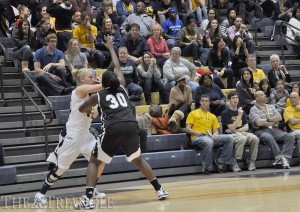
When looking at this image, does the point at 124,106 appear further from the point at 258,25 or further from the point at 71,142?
the point at 258,25

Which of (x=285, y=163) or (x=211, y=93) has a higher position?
(x=211, y=93)

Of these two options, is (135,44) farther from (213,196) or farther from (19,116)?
(213,196)

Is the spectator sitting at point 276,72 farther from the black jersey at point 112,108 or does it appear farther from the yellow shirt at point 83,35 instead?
the black jersey at point 112,108

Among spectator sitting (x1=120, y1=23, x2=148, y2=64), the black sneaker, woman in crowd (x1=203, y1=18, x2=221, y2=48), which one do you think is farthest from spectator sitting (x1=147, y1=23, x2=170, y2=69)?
the black sneaker

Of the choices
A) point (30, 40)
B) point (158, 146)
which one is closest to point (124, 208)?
point (158, 146)

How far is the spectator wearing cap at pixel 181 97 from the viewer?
51.1ft

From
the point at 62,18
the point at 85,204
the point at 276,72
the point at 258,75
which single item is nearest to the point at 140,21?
the point at 62,18

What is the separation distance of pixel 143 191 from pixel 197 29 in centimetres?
746

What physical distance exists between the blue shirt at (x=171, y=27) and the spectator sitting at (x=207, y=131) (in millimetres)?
4138

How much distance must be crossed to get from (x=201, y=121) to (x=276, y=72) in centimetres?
379

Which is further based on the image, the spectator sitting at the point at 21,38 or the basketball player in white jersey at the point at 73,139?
the spectator sitting at the point at 21,38

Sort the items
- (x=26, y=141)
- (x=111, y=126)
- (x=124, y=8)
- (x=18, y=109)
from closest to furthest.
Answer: (x=111, y=126) → (x=26, y=141) → (x=18, y=109) → (x=124, y=8)

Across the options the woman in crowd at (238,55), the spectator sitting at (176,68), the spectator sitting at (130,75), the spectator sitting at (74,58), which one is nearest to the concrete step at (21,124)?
the spectator sitting at (74,58)

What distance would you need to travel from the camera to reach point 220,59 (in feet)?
59.5
